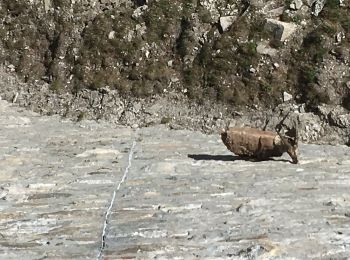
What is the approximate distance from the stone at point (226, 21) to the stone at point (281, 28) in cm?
122

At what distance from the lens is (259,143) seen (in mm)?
13133

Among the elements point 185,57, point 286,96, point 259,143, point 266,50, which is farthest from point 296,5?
point 259,143

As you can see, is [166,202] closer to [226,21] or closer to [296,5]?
[226,21]

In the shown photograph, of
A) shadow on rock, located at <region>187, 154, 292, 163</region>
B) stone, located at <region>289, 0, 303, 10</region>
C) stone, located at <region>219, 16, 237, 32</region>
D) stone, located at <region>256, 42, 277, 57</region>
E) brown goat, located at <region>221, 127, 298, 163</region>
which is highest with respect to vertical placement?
stone, located at <region>289, 0, 303, 10</region>

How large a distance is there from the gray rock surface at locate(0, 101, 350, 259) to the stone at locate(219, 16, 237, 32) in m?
6.05

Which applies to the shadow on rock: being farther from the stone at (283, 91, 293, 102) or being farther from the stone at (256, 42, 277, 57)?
the stone at (256, 42, 277, 57)

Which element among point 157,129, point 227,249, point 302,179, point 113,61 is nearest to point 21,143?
point 157,129

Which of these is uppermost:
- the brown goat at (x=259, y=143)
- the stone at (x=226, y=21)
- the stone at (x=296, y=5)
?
the stone at (x=296, y=5)

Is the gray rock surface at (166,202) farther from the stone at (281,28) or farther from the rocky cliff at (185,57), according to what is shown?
the stone at (281,28)

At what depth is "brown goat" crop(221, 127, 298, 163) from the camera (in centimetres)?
1301

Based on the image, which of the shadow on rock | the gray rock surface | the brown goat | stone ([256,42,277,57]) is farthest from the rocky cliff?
the brown goat

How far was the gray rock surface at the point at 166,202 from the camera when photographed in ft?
24.2

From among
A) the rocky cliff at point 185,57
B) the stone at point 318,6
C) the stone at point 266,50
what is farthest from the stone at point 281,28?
the stone at point 318,6

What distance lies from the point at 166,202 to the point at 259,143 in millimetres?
4043
